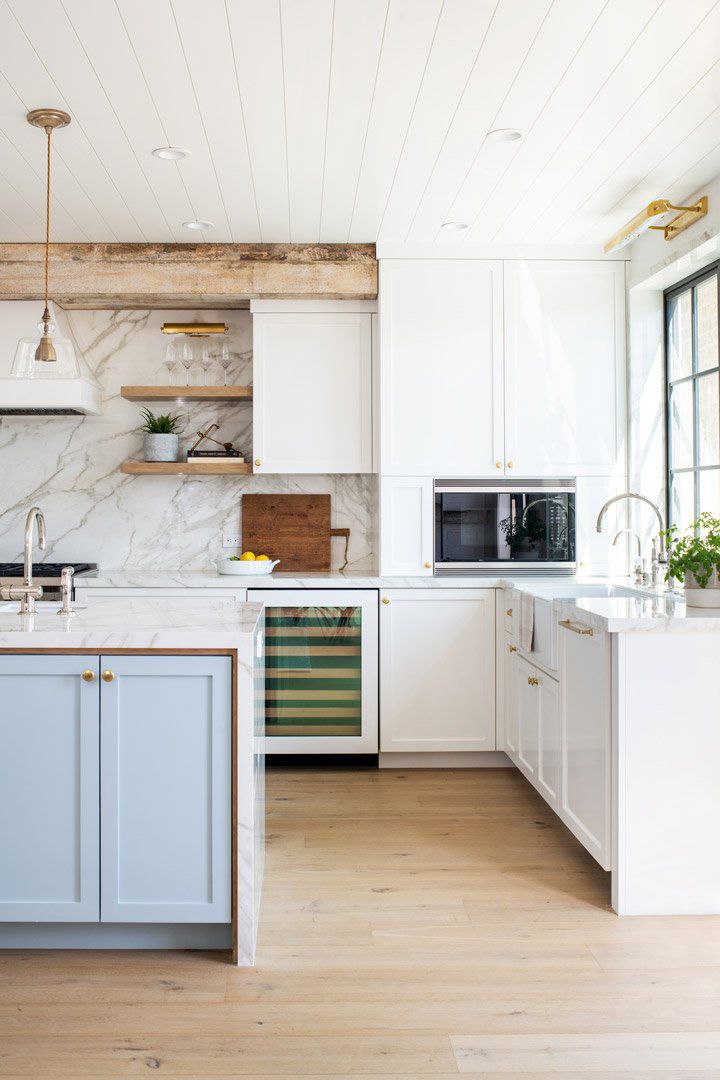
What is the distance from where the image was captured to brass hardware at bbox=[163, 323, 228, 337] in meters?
4.39

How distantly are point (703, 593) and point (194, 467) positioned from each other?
2526 mm

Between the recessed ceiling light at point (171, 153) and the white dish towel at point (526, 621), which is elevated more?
the recessed ceiling light at point (171, 153)

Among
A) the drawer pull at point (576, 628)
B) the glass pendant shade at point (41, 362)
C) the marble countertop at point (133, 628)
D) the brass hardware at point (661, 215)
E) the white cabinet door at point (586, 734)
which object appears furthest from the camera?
the brass hardware at point (661, 215)

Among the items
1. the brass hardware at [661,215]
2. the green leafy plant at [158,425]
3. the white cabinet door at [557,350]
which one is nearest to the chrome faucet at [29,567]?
the green leafy plant at [158,425]

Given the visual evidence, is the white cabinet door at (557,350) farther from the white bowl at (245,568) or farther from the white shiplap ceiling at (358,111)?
the white bowl at (245,568)

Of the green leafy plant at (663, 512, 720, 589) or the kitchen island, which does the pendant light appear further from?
the green leafy plant at (663, 512, 720, 589)

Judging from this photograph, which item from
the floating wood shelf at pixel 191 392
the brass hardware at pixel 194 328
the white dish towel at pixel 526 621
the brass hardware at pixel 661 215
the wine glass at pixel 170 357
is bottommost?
the white dish towel at pixel 526 621

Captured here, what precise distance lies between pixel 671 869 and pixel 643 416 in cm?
220

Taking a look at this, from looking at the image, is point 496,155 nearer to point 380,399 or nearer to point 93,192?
point 380,399

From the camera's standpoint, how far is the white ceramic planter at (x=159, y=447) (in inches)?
170

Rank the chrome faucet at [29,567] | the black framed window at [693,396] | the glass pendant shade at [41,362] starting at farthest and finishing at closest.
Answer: the black framed window at [693,396] → the glass pendant shade at [41,362] → the chrome faucet at [29,567]

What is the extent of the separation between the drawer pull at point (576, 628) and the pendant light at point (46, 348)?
1912 millimetres

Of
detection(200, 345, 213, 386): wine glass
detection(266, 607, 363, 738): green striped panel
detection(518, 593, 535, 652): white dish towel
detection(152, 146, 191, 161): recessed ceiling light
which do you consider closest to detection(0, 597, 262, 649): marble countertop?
detection(518, 593, 535, 652): white dish towel

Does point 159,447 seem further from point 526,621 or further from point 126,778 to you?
point 126,778
